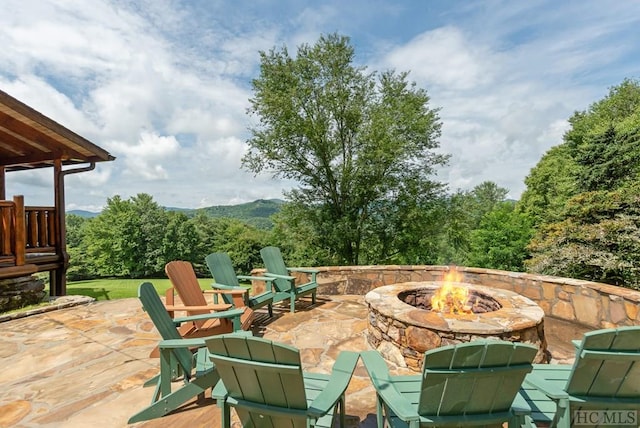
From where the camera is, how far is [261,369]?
133cm

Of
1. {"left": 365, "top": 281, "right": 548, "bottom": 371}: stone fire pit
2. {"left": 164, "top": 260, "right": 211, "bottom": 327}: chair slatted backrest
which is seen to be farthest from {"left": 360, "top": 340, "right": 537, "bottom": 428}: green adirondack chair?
{"left": 164, "top": 260, "right": 211, "bottom": 327}: chair slatted backrest

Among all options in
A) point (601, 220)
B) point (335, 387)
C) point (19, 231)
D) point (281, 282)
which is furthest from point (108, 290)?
point (601, 220)

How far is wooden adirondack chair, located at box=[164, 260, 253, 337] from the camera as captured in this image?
2865 mm

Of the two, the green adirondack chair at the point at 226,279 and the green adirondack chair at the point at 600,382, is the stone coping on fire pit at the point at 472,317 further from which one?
the green adirondack chair at the point at 226,279

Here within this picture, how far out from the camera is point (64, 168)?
21.8ft

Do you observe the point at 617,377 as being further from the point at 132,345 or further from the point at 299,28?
the point at 299,28

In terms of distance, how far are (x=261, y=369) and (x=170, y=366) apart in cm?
112

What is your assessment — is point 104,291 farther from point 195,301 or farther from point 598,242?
point 598,242

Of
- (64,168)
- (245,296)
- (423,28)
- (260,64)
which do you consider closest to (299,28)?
(260,64)

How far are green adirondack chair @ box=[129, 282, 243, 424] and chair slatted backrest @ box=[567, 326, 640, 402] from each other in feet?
6.71

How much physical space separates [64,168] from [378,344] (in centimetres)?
764

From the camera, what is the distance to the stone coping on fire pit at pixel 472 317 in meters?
2.63

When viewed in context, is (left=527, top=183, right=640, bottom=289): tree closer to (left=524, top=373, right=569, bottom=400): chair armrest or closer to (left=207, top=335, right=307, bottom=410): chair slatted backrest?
(left=524, top=373, right=569, bottom=400): chair armrest

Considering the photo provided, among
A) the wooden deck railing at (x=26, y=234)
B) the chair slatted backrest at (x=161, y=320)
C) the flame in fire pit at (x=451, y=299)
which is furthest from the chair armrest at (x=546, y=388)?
the wooden deck railing at (x=26, y=234)
